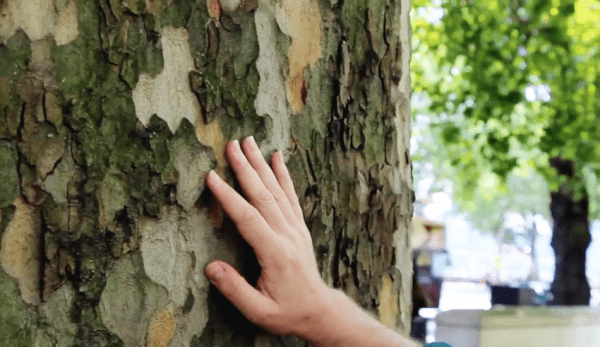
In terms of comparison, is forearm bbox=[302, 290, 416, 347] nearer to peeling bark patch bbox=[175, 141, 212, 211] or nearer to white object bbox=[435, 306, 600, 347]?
peeling bark patch bbox=[175, 141, 212, 211]

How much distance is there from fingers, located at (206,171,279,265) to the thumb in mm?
62

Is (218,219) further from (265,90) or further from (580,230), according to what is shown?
(580,230)

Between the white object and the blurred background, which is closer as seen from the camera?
the white object

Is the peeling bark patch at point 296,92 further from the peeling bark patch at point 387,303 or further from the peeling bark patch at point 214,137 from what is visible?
the peeling bark patch at point 387,303

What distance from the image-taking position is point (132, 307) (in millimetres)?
1390

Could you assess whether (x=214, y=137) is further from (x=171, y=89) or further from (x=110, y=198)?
(x=110, y=198)

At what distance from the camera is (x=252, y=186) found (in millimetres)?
1487

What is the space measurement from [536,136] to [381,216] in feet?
30.3

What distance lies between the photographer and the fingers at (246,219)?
1.46 metres

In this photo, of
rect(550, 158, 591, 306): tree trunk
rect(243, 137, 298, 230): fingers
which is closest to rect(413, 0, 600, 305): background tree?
rect(550, 158, 591, 306): tree trunk

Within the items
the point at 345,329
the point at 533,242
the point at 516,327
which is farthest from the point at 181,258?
the point at 533,242

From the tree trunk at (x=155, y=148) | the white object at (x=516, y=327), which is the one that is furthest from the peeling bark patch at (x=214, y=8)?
the white object at (x=516, y=327)

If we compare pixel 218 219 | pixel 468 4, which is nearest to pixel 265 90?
pixel 218 219

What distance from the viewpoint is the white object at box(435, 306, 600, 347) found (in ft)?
17.6
